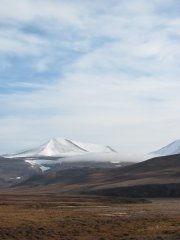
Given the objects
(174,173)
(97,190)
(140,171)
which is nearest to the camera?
(97,190)

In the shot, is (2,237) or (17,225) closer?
(2,237)

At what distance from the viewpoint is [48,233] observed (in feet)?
125

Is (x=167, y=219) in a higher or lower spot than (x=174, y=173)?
lower

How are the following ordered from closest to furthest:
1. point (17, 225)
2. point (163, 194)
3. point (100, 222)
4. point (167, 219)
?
point (17, 225) < point (100, 222) < point (167, 219) < point (163, 194)

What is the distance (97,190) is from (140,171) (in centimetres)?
5596

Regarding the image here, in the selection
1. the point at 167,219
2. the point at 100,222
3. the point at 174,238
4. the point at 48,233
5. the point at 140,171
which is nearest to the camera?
→ the point at 174,238

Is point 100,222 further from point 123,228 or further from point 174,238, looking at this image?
point 174,238

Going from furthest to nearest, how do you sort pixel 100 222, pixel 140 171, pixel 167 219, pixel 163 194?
1. pixel 140 171
2. pixel 163 194
3. pixel 167 219
4. pixel 100 222

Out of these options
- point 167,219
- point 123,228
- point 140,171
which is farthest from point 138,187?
point 123,228

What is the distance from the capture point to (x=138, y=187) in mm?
121688

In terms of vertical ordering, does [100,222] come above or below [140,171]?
below

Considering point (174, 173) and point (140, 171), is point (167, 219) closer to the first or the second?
point (174, 173)

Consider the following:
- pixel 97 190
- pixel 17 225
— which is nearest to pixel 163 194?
pixel 97 190

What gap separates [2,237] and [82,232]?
6.02m
